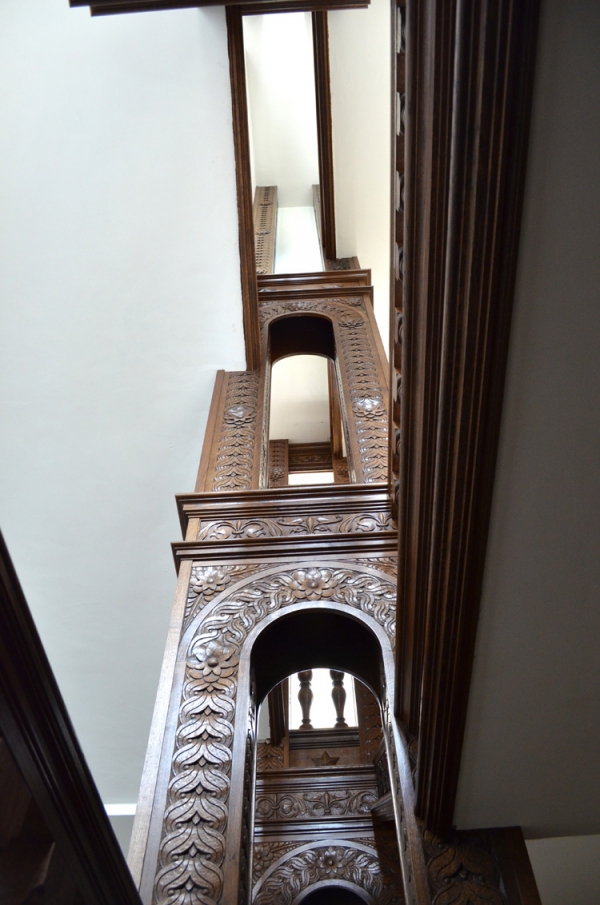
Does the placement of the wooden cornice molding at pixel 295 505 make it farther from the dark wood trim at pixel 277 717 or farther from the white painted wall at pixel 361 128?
the white painted wall at pixel 361 128

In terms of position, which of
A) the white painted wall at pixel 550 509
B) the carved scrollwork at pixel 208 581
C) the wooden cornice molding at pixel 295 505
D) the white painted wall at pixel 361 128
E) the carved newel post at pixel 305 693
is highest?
the white painted wall at pixel 361 128

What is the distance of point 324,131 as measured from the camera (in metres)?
5.89

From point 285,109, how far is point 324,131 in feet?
5.64

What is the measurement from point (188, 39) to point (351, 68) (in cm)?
153

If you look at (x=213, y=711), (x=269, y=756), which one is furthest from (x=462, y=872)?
(x=269, y=756)

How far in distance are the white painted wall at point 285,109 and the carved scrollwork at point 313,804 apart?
17.8 ft

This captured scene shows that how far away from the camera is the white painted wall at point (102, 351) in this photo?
4.65 metres

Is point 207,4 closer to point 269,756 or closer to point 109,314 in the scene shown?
point 109,314

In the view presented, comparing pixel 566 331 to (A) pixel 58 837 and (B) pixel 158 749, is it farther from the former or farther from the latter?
(B) pixel 158 749

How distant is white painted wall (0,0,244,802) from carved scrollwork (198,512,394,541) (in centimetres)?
173

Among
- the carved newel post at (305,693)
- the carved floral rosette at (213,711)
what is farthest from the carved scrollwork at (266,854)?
the carved floral rosette at (213,711)

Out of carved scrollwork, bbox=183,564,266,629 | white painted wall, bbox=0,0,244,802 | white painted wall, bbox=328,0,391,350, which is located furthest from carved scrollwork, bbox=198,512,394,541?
white painted wall, bbox=328,0,391,350

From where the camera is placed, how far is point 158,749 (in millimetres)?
2143

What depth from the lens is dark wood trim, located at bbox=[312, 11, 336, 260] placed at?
5.66m
